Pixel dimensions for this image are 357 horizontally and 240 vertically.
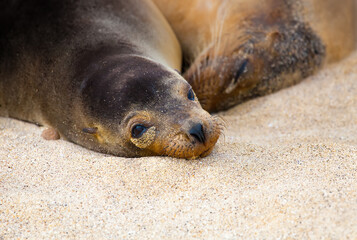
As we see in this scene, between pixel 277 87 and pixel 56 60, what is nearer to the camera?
pixel 56 60

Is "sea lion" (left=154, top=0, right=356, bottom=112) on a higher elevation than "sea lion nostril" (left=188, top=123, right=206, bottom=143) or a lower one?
lower

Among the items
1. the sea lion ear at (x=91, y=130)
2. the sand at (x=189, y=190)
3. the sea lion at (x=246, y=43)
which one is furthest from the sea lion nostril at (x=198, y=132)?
the sea lion at (x=246, y=43)

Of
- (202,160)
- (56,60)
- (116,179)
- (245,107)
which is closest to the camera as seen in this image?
(116,179)

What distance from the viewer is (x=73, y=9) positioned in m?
3.90

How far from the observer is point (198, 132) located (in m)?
2.94

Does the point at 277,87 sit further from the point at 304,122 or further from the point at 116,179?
the point at 116,179

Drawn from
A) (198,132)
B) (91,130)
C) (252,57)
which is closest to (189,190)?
(198,132)

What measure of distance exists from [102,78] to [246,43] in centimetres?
182

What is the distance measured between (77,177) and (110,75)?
0.75 m

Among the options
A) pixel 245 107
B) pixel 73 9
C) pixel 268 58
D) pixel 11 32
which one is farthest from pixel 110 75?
pixel 268 58

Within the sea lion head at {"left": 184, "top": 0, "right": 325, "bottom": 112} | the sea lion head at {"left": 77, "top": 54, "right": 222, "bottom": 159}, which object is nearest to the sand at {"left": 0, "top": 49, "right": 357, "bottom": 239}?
the sea lion head at {"left": 77, "top": 54, "right": 222, "bottom": 159}

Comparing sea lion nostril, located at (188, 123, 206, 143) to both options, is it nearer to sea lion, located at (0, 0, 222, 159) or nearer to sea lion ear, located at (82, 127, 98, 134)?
sea lion, located at (0, 0, 222, 159)

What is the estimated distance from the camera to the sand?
7.47 ft

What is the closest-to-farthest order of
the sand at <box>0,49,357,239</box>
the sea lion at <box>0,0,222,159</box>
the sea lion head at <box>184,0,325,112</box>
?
1. the sand at <box>0,49,357,239</box>
2. the sea lion at <box>0,0,222,159</box>
3. the sea lion head at <box>184,0,325,112</box>
